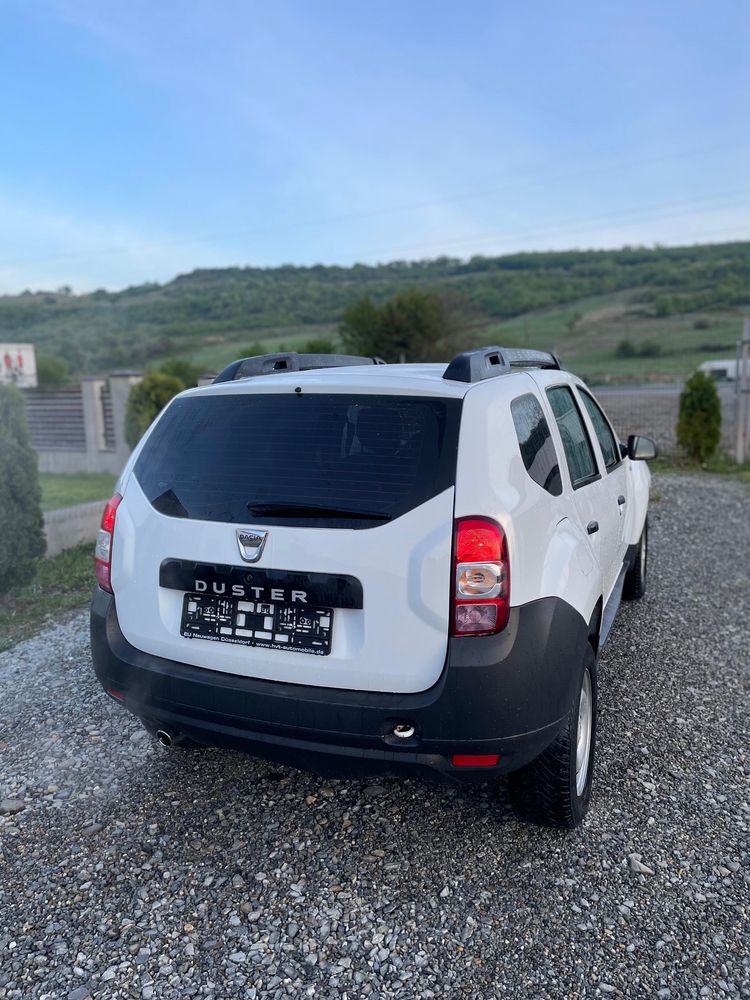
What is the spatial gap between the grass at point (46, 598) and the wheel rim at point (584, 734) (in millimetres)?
3826

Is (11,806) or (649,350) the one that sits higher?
(649,350)

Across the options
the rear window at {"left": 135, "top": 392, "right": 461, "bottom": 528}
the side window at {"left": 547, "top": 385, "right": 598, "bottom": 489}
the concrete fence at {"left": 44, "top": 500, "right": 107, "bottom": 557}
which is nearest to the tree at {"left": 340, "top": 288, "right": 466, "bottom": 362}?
the concrete fence at {"left": 44, "top": 500, "right": 107, "bottom": 557}

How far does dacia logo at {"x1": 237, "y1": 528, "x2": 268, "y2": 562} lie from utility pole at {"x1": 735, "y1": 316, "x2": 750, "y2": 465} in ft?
35.8

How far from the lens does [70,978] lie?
7.55 feet

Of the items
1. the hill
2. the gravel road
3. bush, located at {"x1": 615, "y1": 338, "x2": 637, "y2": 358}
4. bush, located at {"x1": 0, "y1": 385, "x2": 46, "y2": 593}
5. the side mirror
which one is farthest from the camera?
the hill

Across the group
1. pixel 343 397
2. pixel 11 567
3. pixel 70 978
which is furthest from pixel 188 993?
pixel 11 567

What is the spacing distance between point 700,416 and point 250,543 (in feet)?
38.5

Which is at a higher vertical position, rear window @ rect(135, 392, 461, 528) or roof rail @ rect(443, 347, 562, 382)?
roof rail @ rect(443, 347, 562, 382)

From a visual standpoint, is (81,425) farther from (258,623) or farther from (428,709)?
(428,709)

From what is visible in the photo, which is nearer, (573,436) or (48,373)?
(573,436)

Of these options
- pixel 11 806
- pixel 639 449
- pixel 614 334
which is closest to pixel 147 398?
pixel 639 449

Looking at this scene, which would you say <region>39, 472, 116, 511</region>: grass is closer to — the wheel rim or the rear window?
the rear window

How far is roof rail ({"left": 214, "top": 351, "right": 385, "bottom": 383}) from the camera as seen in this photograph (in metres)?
3.38

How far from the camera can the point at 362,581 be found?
242cm
